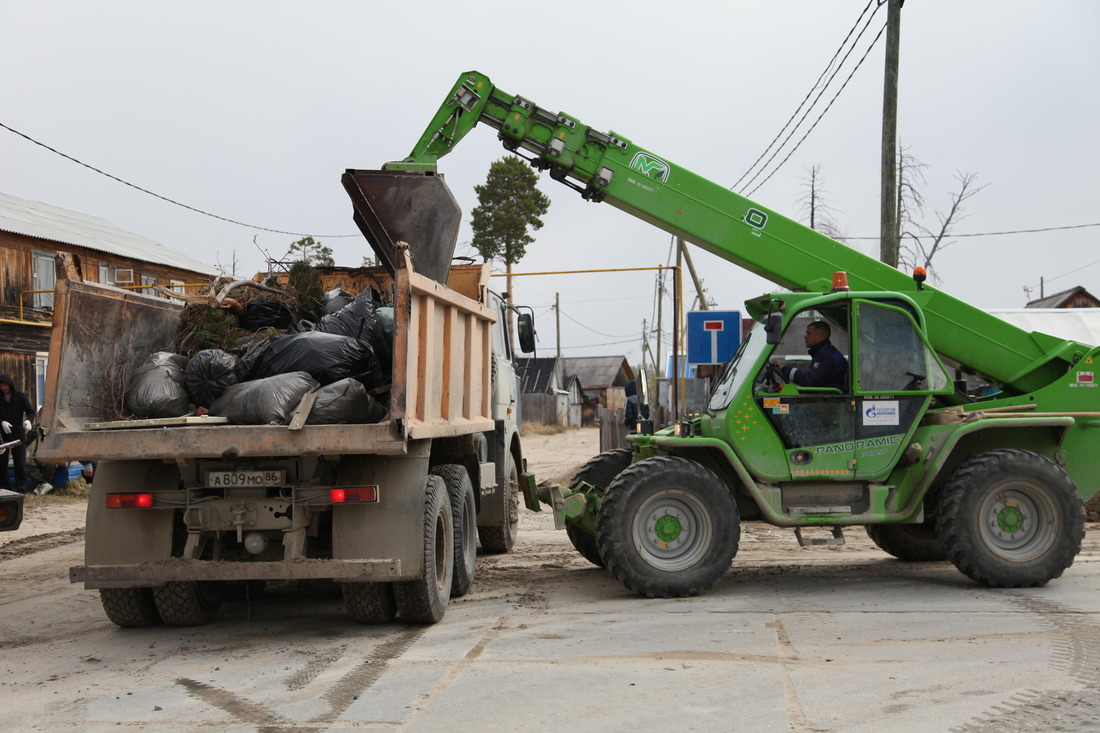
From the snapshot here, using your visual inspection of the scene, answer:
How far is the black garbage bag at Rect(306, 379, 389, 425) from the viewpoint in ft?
21.1

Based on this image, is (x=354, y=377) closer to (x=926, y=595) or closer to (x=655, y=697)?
(x=655, y=697)

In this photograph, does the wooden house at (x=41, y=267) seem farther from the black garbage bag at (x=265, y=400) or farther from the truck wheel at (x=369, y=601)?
the truck wheel at (x=369, y=601)

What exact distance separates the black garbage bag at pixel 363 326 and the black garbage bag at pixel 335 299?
0.46m

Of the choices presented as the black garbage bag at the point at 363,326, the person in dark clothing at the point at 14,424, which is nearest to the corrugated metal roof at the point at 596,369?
the person in dark clothing at the point at 14,424

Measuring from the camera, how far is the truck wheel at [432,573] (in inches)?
263

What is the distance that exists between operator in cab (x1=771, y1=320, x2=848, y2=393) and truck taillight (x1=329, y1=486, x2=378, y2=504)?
342 centimetres

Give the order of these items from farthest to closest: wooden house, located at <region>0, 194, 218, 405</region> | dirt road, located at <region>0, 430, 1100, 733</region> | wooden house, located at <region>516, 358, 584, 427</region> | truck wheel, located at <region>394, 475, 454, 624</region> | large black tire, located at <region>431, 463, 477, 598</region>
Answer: wooden house, located at <region>516, 358, 584, 427</region>, wooden house, located at <region>0, 194, 218, 405</region>, large black tire, located at <region>431, 463, 477, 598</region>, truck wheel, located at <region>394, 475, 454, 624</region>, dirt road, located at <region>0, 430, 1100, 733</region>

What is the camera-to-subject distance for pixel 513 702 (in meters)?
5.01

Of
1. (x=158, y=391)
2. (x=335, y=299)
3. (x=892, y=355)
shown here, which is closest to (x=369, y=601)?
(x=158, y=391)

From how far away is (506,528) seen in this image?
10609 millimetres

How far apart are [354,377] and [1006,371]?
5440 mm

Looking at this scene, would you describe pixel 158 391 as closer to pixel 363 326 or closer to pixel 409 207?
pixel 363 326

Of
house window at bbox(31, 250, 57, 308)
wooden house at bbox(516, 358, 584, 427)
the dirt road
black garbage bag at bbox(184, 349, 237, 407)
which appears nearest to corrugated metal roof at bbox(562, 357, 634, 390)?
wooden house at bbox(516, 358, 584, 427)

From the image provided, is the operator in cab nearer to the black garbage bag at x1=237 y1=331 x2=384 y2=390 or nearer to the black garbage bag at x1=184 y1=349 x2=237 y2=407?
the black garbage bag at x1=237 y1=331 x2=384 y2=390
